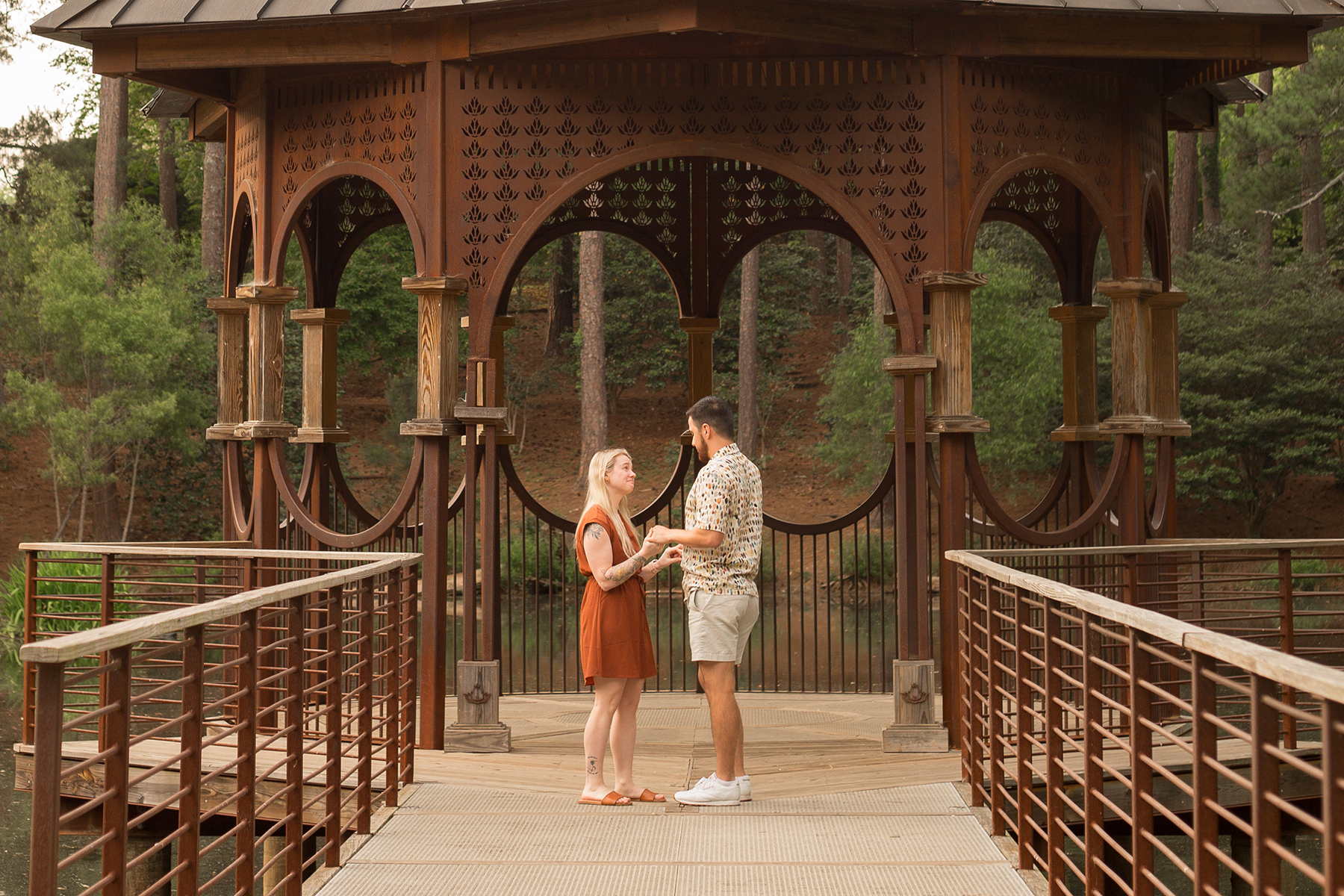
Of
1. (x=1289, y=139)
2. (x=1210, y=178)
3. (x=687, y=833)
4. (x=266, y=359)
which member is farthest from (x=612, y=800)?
(x=1210, y=178)

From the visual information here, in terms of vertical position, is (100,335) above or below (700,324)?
above

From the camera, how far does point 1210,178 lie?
30344 mm

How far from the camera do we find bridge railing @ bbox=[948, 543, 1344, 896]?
2.40m

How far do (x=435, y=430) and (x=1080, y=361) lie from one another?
182 inches

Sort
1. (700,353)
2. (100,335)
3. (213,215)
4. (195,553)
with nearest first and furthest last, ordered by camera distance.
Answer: (195,553), (700,353), (100,335), (213,215)

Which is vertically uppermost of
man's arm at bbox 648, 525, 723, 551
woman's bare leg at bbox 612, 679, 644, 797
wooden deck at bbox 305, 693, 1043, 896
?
man's arm at bbox 648, 525, 723, 551

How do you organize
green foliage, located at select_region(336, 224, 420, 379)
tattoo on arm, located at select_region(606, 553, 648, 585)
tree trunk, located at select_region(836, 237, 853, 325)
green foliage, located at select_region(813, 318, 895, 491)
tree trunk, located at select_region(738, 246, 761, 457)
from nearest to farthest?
1. tattoo on arm, located at select_region(606, 553, 648, 585)
2. green foliage, located at select_region(813, 318, 895, 491)
3. tree trunk, located at select_region(738, 246, 761, 457)
4. green foliage, located at select_region(336, 224, 420, 379)
5. tree trunk, located at select_region(836, 237, 853, 325)

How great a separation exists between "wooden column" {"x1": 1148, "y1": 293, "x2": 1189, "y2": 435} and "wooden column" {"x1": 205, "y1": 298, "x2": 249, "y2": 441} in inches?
227

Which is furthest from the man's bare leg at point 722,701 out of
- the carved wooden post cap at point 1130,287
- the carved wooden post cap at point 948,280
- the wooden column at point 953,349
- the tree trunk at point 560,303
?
the tree trunk at point 560,303

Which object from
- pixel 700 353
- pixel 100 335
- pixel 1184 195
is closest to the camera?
pixel 700 353

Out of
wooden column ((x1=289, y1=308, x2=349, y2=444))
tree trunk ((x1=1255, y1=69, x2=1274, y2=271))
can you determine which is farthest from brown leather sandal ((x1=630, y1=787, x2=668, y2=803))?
tree trunk ((x1=1255, y1=69, x2=1274, y2=271))

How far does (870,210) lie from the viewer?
709cm

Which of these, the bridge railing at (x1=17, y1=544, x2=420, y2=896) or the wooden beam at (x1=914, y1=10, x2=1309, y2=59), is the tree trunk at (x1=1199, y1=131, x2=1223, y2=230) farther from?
the bridge railing at (x1=17, y1=544, x2=420, y2=896)

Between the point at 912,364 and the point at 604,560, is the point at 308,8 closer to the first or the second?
the point at 604,560
